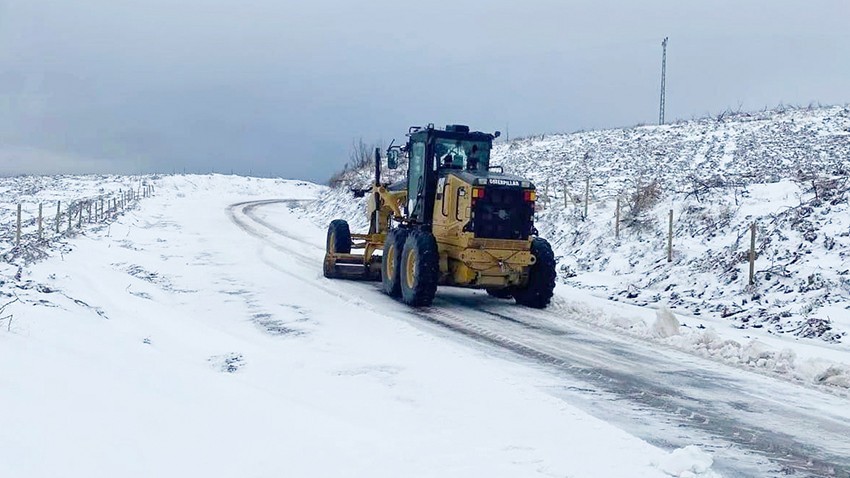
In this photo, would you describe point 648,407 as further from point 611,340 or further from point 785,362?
point 611,340

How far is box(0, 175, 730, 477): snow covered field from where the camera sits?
4.69 m

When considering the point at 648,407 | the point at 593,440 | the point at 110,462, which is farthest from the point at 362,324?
the point at 110,462

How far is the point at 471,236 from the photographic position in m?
12.6

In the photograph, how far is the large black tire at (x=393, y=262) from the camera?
1384 cm

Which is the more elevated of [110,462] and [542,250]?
[542,250]

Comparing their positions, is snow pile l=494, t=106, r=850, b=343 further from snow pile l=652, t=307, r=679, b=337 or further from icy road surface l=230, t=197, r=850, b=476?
icy road surface l=230, t=197, r=850, b=476

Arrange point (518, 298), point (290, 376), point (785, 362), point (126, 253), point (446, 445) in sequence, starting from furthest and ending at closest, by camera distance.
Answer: point (126, 253) < point (518, 298) < point (785, 362) < point (290, 376) < point (446, 445)

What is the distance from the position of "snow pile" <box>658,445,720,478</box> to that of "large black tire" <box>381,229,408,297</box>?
339 inches

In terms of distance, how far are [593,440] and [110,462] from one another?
128 inches

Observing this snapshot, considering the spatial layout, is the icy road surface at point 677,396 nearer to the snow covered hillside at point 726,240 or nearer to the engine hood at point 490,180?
the engine hood at point 490,180

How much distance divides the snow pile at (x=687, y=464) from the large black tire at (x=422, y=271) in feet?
24.1

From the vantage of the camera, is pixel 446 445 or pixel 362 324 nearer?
pixel 446 445

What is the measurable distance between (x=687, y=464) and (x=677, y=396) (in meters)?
2.23

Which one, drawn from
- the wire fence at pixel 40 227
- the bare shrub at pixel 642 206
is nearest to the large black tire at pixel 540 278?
the bare shrub at pixel 642 206
